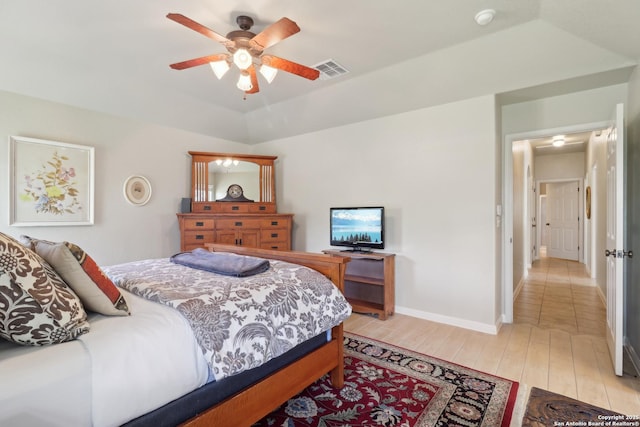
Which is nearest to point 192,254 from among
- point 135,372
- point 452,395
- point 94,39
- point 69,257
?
point 69,257

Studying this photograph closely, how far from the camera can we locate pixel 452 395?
2021 mm

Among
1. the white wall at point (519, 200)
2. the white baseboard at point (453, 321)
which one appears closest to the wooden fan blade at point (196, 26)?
the white baseboard at point (453, 321)

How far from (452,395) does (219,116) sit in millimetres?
4183

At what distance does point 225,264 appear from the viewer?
2.02 metres

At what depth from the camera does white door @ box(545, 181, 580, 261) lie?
738cm

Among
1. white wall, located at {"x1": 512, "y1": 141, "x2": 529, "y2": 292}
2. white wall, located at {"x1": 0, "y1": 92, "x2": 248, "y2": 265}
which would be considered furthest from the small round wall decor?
white wall, located at {"x1": 512, "y1": 141, "x2": 529, "y2": 292}

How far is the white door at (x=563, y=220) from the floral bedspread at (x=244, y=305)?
26.5 ft

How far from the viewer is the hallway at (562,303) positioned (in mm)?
3268

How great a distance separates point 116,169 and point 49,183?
659mm

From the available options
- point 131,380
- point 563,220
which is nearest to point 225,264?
point 131,380

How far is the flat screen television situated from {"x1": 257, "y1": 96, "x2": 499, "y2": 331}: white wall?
0.21 m

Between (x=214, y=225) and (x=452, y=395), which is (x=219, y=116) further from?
(x=452, y=395)

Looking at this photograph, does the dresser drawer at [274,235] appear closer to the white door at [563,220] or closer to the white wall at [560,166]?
the white wall at [560,166]

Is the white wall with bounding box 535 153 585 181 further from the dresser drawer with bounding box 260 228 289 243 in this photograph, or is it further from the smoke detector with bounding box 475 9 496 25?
the dresser drawer with bounding box 260 228 289 243
